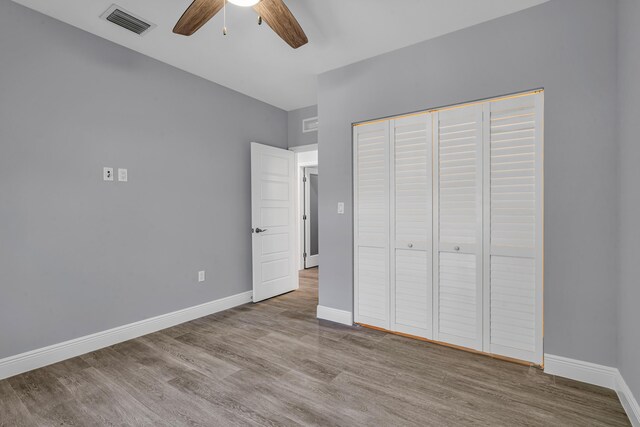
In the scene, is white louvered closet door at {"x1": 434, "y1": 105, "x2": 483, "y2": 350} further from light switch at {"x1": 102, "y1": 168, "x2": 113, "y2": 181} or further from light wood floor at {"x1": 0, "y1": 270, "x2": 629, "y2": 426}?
light switch at {"x1": 102, "y1": 168, "x2": 113, "y2": 181}

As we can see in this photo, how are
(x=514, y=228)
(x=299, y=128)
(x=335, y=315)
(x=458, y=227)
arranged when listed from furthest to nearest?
(x=299, y=128)
(x=335, y=315)
(x=458, y=227)
(x=514, y=228)

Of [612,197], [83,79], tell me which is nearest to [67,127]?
[83,79]

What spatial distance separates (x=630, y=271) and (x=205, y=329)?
336 centimetres

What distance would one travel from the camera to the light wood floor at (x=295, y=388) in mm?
1814

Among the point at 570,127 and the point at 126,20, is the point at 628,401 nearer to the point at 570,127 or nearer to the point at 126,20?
the point at 570,127

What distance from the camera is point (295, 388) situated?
2111mm

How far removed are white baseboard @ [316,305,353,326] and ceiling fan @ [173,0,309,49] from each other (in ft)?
8.33

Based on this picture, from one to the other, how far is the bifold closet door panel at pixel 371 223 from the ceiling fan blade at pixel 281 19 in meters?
1.20

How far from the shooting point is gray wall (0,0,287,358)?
7.54 feet

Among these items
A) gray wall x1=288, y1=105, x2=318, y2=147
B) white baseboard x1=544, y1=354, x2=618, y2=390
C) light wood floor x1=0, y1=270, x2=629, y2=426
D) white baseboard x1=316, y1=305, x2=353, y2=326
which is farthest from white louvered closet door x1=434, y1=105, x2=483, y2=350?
gray wall x1=288, y1=105, x2=318, y2=147

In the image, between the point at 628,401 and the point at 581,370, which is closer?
the point at 628,401

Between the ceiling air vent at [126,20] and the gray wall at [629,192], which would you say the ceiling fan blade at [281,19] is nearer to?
the ceiling air vent at [126,20]

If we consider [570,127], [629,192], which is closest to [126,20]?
[570,127]

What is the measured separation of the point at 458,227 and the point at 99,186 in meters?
3.12
